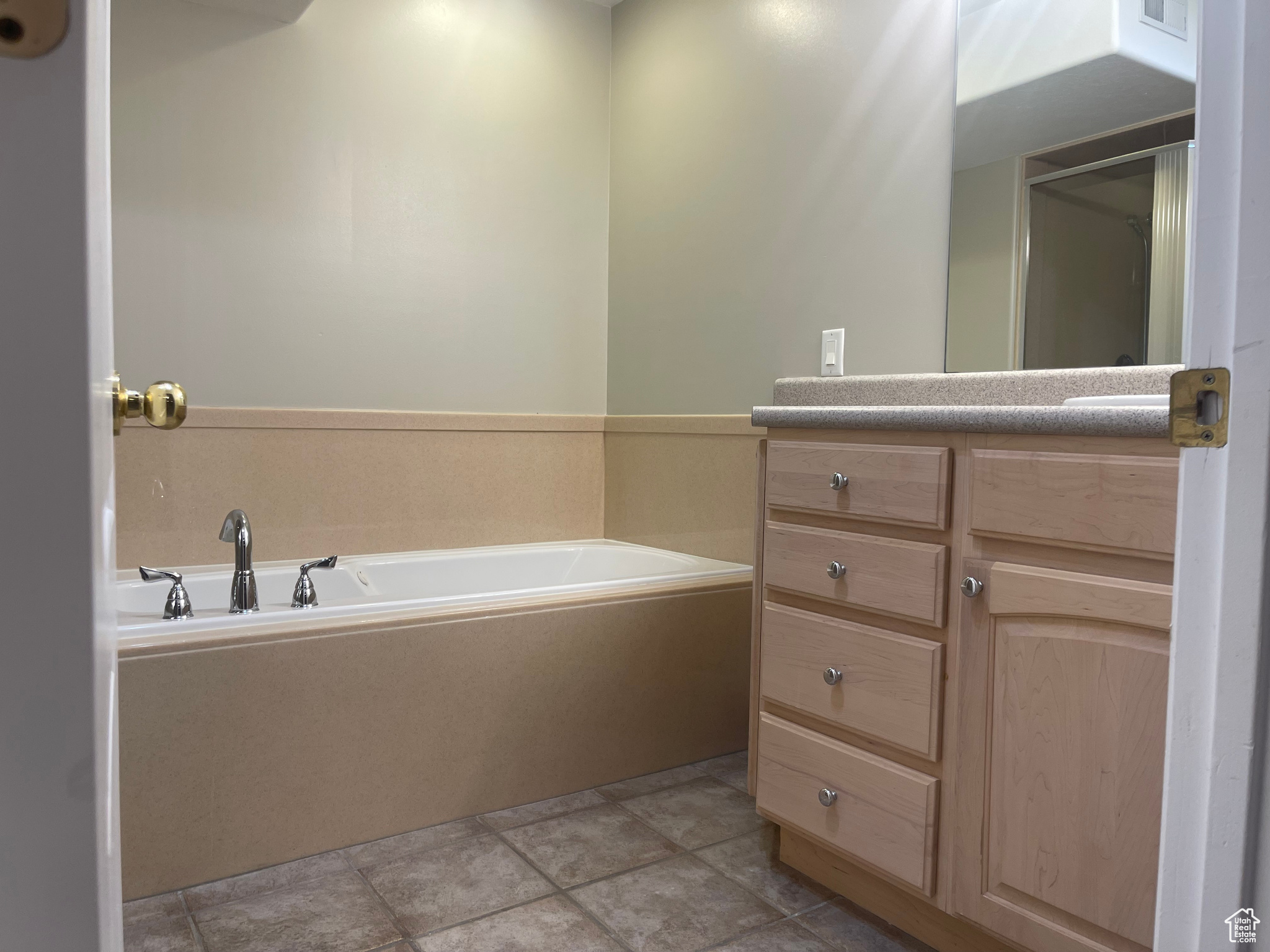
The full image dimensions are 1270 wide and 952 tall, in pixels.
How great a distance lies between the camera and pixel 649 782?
7.48 ft

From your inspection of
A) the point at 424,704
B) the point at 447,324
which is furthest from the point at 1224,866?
the point at 447,324

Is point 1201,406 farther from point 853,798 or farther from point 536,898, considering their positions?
point 536,898

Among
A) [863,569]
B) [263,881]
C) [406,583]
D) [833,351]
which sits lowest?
[263,881]

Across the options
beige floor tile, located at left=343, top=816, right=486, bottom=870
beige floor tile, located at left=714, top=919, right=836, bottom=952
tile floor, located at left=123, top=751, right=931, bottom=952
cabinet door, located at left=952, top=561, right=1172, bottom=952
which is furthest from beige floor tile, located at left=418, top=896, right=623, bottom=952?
cabinet door, located at left=952, top=561, right=1172, bottom=952

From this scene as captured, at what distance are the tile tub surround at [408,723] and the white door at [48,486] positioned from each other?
60.5 inches

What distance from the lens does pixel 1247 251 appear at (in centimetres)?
52

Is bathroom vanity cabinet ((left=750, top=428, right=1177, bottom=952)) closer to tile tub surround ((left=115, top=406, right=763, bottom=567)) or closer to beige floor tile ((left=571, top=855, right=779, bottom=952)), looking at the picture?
beige floor tile ((left=571, top=855, right=779, bottom=952))

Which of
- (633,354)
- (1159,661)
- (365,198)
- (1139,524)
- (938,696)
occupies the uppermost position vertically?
(365,198)

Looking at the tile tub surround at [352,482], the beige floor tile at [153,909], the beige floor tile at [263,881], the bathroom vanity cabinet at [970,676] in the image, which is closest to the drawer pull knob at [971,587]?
the bathroom vanity cabinet at [970,676]

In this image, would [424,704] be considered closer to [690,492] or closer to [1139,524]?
[690,492]

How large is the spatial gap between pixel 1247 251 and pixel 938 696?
990 mm

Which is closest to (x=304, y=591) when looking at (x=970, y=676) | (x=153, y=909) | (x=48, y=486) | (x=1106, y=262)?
(x=153, y=909)

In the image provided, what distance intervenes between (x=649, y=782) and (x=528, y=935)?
740 millimetres

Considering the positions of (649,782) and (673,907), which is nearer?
(673,907)
